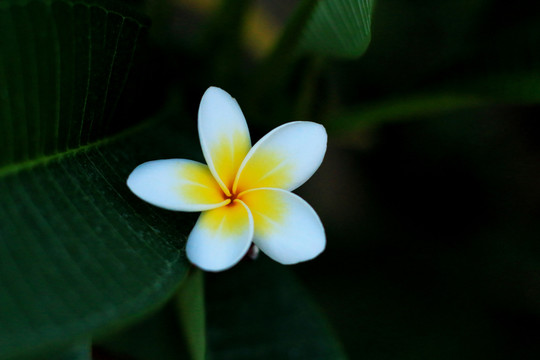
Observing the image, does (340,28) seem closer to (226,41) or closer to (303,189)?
(226,41)

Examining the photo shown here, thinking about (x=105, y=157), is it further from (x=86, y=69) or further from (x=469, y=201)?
(x=469, y=201)

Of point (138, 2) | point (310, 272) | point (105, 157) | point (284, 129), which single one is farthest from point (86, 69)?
point (310, 272)

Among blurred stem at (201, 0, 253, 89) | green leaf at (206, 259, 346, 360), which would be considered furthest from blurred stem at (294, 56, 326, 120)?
green leaf at (206, 259, 346, 360)

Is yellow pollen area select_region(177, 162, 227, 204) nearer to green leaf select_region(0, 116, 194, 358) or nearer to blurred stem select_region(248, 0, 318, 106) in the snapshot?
green leaf select_region(0, 116, 194, 358)

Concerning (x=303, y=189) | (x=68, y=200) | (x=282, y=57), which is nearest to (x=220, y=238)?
(x=68, y=200)

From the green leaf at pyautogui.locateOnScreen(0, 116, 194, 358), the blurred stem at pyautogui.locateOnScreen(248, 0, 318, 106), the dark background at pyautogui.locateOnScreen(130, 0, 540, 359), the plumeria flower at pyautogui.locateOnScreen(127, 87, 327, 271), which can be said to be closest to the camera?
the green leaf at pyautogui.locateOnScreen(0, 116, 194, 358)

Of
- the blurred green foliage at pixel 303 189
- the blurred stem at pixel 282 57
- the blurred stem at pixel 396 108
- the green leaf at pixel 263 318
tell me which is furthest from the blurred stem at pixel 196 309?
the blurred stem at pixel 396 108
